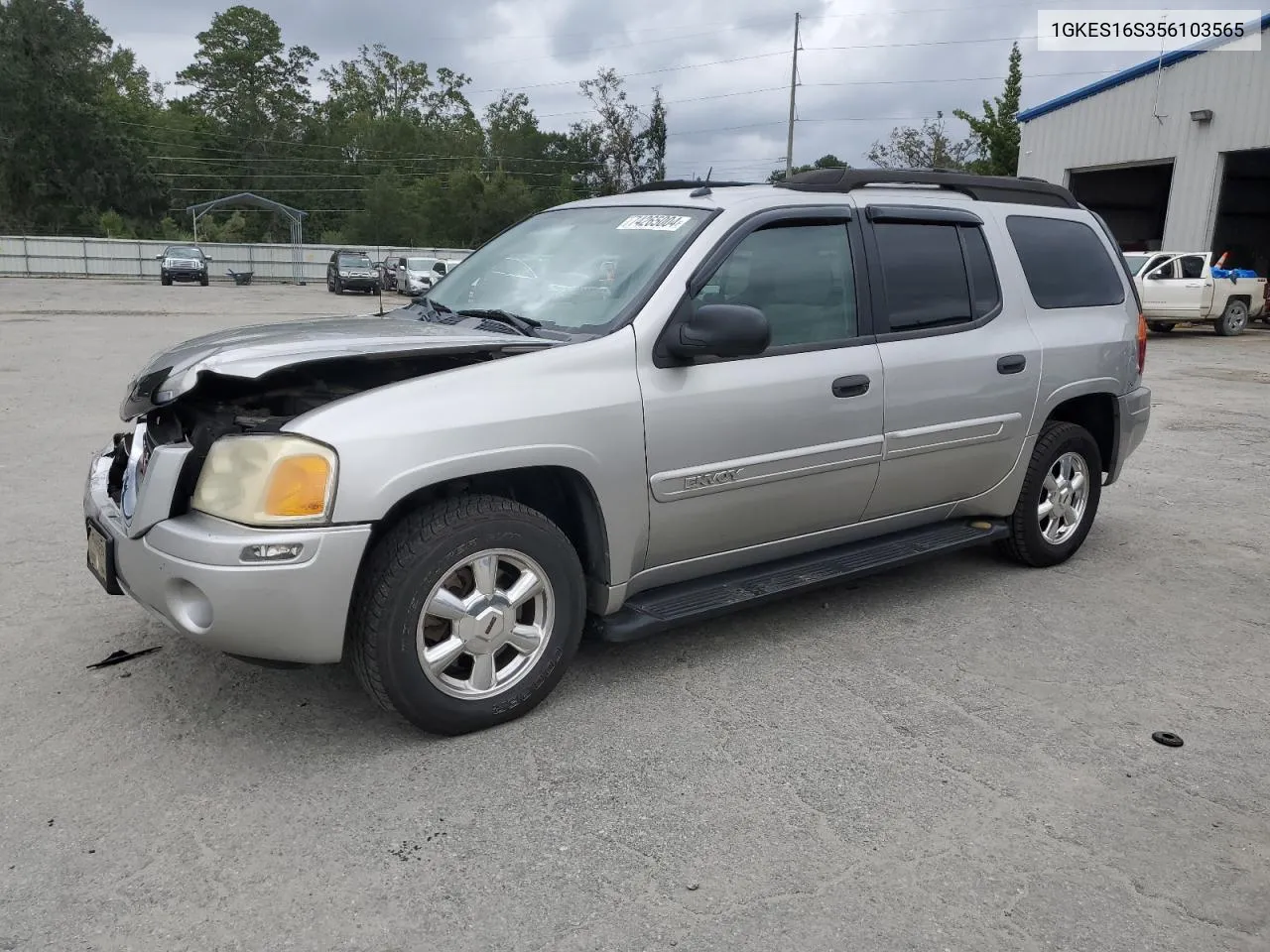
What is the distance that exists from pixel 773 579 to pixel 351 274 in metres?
32.5

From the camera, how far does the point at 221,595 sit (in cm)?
294

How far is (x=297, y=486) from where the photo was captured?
2.95 m

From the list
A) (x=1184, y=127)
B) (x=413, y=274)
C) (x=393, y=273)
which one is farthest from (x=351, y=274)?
(x=1184, y=127)

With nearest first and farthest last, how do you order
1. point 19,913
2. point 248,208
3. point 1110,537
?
point 19,913 < point 1110,537 < point 248,208

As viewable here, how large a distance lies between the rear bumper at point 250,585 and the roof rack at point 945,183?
2.43 meters

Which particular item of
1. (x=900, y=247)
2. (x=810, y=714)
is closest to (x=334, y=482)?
(x=810, y=714)

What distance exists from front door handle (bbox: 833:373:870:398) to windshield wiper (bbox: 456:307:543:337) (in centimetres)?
119

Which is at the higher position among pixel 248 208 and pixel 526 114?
pixel 526 114

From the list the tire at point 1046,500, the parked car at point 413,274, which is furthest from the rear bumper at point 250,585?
the parked car at point 413,274

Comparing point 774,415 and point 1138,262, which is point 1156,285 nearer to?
point 1138,262

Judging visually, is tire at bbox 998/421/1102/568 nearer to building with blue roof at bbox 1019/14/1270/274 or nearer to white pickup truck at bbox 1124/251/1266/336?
white pickup truck at bbox 1124/251/1266/336

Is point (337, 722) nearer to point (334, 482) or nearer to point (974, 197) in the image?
point (334, 482)

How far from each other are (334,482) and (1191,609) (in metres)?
3.93

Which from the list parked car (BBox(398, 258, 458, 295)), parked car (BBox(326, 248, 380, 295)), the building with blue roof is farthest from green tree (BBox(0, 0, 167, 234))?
the building with blue roof
